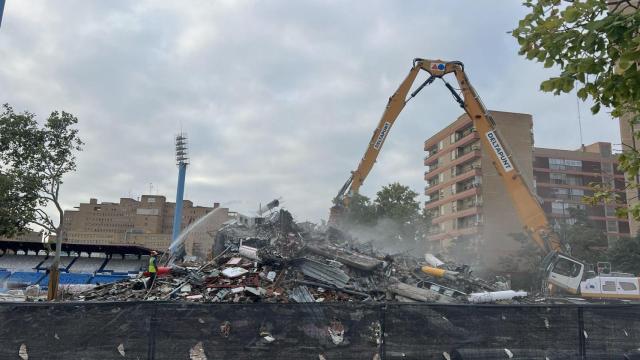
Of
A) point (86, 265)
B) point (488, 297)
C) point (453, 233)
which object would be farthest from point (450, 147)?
point (488, 297)

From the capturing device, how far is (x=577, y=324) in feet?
22.3

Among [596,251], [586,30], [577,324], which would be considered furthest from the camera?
[596,251]

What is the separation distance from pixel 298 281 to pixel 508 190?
988 cm

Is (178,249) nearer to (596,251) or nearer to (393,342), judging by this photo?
(393,342)

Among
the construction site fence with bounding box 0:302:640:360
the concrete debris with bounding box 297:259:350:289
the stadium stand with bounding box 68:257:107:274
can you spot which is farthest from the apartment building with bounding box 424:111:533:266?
the construction site fence with bounding box 0:302:640:360

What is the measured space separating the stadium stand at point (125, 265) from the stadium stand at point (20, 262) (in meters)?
6.12

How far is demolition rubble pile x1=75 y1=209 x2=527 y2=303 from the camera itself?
14727 millimetres

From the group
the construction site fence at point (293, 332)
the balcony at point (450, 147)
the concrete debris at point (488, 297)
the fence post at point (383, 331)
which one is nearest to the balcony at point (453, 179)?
the balcony at point (450, 147)

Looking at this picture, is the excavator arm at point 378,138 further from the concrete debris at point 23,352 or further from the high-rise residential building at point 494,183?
the high-rise residential building at point 494,183

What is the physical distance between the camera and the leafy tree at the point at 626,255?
37.4 m

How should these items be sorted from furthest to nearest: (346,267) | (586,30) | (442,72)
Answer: (442,72) → (346,267) → (586,30)

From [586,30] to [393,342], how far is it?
4306 mm

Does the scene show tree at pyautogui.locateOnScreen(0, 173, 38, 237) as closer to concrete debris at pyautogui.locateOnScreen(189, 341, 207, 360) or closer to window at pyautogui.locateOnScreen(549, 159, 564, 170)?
concrete debris at pyautogui.locateOnScreen(189, 341, 207, 360)

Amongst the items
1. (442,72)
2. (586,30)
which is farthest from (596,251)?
(586,30)
